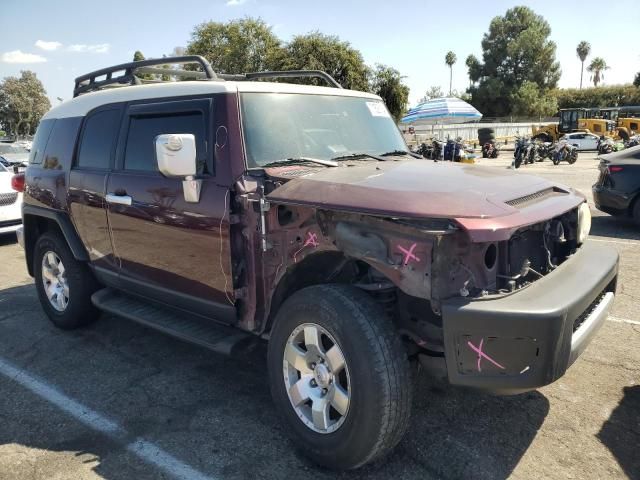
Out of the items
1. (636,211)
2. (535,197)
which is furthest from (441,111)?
(535,197)

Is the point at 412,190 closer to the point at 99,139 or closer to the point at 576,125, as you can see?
the point at 99,139

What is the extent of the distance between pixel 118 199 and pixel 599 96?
8037 cm

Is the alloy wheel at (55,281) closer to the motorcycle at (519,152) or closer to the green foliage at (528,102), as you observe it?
the motorcycle at (519,152)

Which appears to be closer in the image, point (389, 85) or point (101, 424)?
point (101, 424)

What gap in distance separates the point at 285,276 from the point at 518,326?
1.38 meters

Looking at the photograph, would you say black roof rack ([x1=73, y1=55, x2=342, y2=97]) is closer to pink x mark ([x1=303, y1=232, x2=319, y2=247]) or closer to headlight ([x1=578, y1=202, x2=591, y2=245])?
pink x mark ([x1=303, y1=232, x2=319, y2=247])

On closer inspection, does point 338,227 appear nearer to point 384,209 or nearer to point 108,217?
point 384,209

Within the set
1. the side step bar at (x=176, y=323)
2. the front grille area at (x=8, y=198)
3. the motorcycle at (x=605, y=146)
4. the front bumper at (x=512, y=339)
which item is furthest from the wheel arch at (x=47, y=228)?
the motorcycle at (x=605, y=146)

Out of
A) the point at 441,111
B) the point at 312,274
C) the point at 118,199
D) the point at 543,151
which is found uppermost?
the point at 441,111

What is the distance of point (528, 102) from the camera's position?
6266 cm

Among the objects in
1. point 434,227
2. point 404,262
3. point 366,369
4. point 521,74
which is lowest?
point 366,369

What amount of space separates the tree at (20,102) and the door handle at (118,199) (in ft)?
238

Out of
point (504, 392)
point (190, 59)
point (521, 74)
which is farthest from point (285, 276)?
point (521, 74)

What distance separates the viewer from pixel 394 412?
2.55 meters
